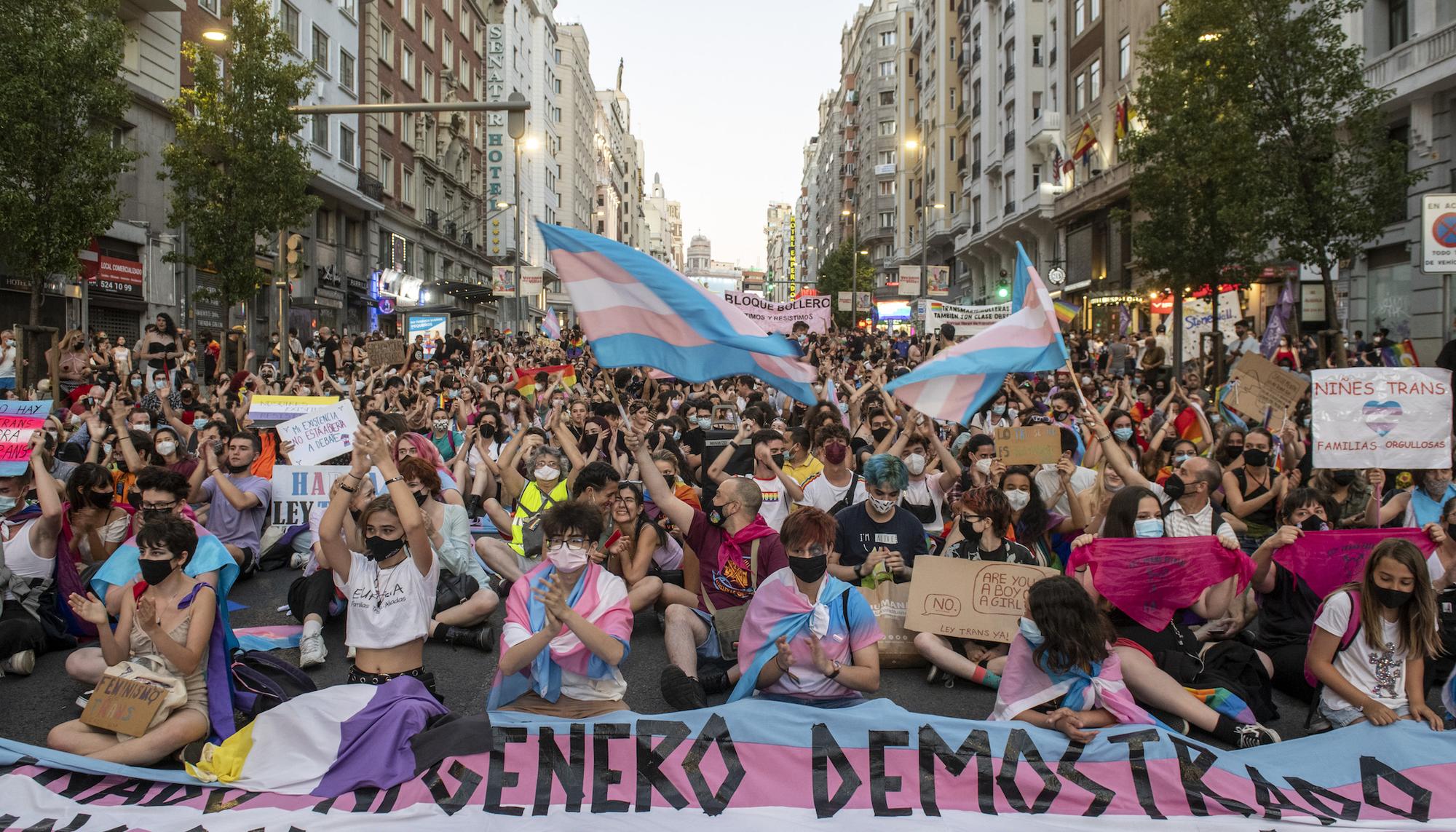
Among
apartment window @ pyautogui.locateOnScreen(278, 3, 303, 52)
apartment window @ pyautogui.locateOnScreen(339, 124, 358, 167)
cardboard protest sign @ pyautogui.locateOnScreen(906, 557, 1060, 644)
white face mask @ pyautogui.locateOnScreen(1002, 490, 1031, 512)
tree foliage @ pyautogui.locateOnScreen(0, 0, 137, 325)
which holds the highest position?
apartment window @ pyautogui.locateOnScreen(278, 3, 303, 52)

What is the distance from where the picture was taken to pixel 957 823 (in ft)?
15.5

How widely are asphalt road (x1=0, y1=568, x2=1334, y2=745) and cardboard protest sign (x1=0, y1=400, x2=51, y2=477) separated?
1269 millimetres

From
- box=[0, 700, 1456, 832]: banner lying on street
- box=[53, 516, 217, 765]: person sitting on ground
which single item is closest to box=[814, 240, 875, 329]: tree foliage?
box=[0, 700, 1456, 832]: banner lying on street

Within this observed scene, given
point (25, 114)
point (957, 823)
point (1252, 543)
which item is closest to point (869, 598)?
point (957, 823)

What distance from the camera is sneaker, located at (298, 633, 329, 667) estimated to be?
23.2ft

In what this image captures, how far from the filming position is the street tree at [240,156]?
2028 centimetres

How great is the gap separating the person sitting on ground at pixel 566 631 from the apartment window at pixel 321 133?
104 ft

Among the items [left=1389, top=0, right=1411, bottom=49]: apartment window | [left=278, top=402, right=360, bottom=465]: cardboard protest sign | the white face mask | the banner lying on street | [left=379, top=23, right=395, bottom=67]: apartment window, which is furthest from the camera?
[left=379, top=23, right=395, bottom=67]: apartment window

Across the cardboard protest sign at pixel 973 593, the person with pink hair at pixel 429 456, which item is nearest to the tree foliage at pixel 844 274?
the person with pink hair at pixel 429 456

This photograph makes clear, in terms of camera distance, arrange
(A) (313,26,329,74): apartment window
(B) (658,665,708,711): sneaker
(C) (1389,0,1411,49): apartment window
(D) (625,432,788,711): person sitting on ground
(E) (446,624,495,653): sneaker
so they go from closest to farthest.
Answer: (B) (658,665,708,711): sneaker → (D) (625,432,788,711): person sitting on ground → (E) (446,624,495,653): sneaker → (C) (1389,0,1411,49): apartment window → (A) (313,26,329,74): apartment window

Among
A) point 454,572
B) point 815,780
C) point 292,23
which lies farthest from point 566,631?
point 292,23

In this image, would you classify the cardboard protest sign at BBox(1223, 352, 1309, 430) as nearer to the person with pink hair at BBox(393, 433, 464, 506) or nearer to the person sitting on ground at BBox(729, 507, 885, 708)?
the person sitting on ground at BBox(729, 507, 885, 708)

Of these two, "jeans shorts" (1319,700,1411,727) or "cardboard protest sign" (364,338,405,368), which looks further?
"cardboard protest sign" (364,338,405,368)

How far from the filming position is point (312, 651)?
7.10 m
